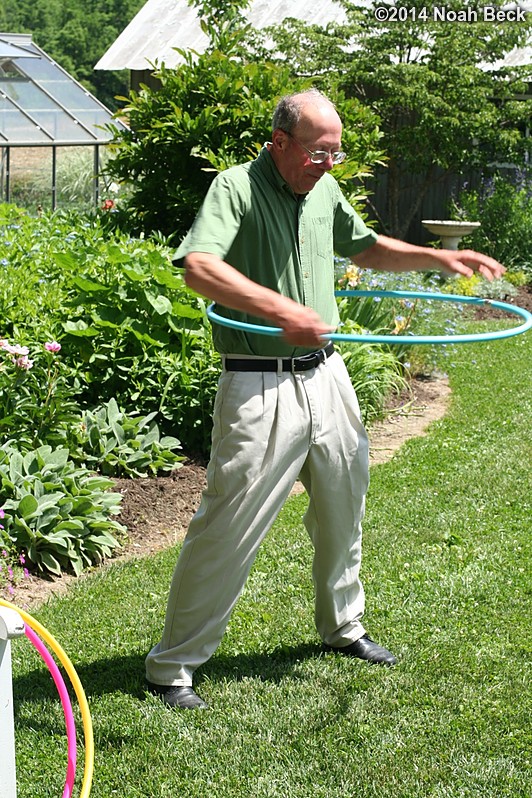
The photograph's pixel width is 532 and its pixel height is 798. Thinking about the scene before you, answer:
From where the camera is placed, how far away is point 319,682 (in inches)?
146

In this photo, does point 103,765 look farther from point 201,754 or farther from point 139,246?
point 139,246

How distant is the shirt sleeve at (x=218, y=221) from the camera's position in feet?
10.1

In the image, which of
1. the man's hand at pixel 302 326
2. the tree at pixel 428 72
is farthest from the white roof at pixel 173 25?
the man's hand at pixel 302 326

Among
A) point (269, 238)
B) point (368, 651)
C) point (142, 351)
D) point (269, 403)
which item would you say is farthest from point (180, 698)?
point (142, 351)

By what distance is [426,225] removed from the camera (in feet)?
43.9

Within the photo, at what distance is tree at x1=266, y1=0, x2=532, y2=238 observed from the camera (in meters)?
13.6

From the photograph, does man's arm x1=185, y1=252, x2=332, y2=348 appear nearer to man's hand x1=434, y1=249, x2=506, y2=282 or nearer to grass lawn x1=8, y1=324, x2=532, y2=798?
man's hand x1=434, y1=249, x2=506, y2=282

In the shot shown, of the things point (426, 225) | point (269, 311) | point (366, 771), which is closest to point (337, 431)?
point (269, 311)

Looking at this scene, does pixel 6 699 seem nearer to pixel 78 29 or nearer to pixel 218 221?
pixel 218 221

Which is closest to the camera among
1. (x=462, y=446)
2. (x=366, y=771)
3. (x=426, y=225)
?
(x=366, y=771)

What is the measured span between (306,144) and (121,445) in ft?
8.98

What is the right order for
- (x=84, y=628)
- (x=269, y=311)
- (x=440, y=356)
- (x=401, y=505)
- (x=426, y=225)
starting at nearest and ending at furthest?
(x=269, y=311)
(x=84, y=628)
(x=401, y=505)
(x=440, y=356)
(x=426, y=225)

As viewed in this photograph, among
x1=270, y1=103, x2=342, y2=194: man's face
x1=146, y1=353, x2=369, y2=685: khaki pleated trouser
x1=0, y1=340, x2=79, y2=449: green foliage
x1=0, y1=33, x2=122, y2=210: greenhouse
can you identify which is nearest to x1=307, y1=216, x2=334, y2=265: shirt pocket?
x1=270, y1=103, x2=342, y2=194: man's face

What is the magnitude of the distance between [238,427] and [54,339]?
2.55m
